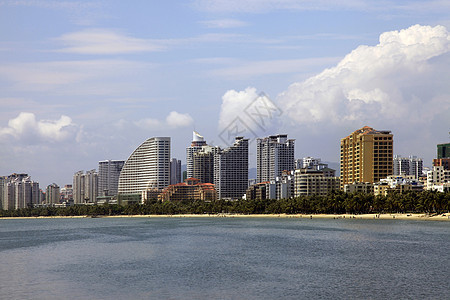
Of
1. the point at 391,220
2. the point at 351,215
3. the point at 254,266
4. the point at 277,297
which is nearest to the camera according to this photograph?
the point at 277,297

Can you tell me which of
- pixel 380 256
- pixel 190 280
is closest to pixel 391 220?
pixel 380 256

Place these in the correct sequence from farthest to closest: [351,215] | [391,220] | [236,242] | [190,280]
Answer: [351,215], [391,220], [236,242], [190,280]

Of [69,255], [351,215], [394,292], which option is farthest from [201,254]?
[351,215]

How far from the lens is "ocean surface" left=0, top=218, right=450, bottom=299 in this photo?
59.1 m

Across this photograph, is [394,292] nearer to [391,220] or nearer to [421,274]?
[421,274]

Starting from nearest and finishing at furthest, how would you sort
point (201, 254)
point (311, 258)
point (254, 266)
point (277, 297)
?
point (277, 297), point (254, 266), point (311, 258), point (201, 254)

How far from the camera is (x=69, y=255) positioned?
94.7 meters

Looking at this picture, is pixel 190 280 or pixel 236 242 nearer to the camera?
pixel 190 280

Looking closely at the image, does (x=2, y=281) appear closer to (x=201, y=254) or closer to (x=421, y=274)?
(x=201, y=254)

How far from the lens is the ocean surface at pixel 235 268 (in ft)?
194

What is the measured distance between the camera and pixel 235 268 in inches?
Answer: 2960

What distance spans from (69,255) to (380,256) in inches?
1919

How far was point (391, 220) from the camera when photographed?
6845 inches

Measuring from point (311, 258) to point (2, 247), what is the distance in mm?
62220
